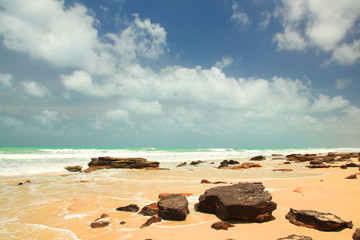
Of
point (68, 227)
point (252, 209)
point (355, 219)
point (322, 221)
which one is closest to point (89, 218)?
point (68, 227)

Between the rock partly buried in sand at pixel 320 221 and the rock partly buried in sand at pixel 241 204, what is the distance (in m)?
0.60

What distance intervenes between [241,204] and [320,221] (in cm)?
145

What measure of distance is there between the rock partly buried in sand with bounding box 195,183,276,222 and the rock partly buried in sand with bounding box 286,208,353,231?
0.60 meters

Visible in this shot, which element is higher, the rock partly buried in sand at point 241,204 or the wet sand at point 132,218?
the rock partly buried in sand at point 241,204

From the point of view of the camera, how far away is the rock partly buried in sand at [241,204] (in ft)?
16.3

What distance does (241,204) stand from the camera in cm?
498

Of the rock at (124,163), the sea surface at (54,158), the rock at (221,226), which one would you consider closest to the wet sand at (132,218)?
the rock at (221,226)

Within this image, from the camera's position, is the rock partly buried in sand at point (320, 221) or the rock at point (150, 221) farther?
the rock at point (150, 221)

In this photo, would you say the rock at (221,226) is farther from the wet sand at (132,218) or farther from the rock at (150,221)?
the rock at (150,221)

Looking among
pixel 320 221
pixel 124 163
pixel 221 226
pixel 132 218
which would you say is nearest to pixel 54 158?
pixel 124 163

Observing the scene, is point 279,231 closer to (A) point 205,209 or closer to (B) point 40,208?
(A) point 205,209

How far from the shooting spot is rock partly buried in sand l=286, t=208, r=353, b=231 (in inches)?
168

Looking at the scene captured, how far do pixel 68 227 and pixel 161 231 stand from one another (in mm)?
2355

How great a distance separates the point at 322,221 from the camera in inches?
170
